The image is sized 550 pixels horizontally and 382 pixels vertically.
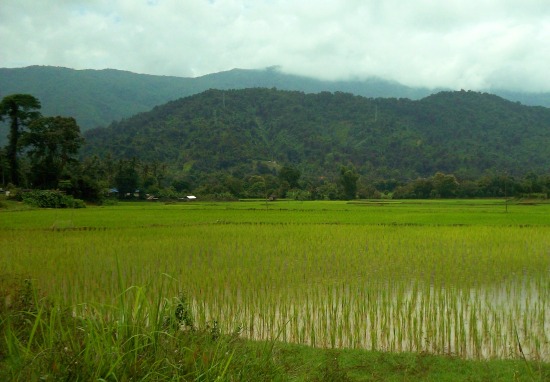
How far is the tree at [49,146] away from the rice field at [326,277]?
20.0 meters

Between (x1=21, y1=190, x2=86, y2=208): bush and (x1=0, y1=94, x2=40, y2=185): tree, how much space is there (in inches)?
297

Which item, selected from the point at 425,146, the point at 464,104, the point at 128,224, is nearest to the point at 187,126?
the point at 425,146

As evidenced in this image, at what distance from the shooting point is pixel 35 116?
3406 centimetres

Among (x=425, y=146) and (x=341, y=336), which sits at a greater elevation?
(x=425, y=146)

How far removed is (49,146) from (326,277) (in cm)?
3296

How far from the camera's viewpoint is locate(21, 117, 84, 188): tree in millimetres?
34469

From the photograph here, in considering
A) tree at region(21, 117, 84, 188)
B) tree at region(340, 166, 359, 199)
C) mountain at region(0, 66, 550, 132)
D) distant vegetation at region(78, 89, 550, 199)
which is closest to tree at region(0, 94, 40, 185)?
tree at region(21, 117, 84, 188)

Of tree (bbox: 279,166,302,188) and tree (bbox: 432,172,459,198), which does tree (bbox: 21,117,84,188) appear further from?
tree (bbox: 432,172,459,198)

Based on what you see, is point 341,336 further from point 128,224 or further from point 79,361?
point 128,224

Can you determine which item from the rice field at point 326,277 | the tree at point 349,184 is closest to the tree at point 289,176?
the tree at point 349,184

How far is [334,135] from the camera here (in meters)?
96.6

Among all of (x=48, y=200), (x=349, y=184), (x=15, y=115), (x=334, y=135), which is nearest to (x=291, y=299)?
(x=48, y=200)

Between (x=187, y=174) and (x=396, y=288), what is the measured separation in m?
61.6

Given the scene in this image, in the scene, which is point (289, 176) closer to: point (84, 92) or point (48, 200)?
point (48, 200)
